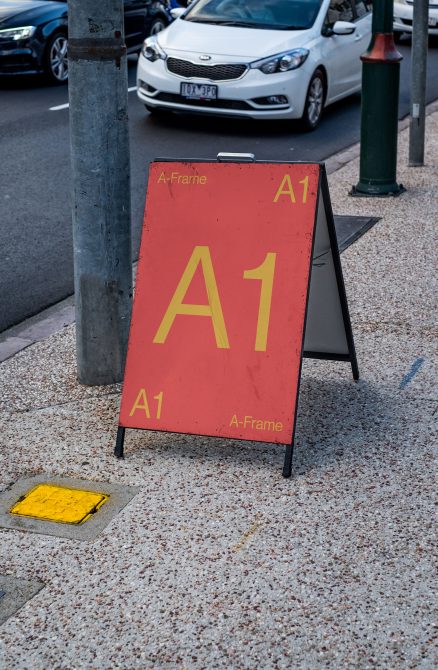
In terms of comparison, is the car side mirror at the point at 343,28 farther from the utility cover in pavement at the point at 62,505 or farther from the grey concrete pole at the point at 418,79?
the utility cover in pavement at the point at 62,505

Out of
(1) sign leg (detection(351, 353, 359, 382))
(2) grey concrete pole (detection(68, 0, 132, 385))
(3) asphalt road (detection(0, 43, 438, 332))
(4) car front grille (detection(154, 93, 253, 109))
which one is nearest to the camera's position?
(2) grey concrete pole (detection(68, 0, 132, 385))

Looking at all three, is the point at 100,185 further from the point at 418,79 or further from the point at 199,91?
the point at 199,91

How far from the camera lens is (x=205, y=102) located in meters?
11.9

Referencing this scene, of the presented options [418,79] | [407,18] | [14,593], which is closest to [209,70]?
[418,79]

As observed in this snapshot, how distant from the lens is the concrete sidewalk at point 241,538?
3303 mm

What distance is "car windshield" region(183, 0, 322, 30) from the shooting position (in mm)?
12359

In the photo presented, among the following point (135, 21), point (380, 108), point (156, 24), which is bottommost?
point (156, 24)

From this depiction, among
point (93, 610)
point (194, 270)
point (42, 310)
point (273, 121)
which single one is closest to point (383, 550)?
point (93, 610)

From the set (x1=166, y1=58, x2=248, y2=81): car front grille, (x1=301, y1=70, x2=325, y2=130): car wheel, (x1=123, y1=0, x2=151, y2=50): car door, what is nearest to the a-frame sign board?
(x1=166, y1=58, x2=248, y2=81): car front grille

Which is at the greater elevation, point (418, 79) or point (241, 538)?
point (418, 79)

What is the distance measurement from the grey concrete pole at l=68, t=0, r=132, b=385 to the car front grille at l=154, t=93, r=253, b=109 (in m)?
6.98

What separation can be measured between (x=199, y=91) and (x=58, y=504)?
8277 millimetres

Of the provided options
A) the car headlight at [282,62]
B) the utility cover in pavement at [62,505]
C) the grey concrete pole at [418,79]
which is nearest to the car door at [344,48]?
the car headlight at [282,62]

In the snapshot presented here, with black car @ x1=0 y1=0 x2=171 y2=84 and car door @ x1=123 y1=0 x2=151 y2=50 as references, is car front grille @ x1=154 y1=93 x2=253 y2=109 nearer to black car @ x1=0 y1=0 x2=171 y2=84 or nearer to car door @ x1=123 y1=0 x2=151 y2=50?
black car @ x1=0 y1=0 x2=171 y2=84
